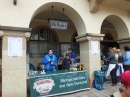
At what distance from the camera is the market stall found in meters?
3.62

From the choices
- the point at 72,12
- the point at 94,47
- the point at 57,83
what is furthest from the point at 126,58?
the point at 57,83

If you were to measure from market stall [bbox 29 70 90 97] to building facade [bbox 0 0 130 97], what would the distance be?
0.37 meters

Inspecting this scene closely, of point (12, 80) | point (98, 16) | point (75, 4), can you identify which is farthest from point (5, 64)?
point (98, 16)

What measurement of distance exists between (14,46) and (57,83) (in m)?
1.89

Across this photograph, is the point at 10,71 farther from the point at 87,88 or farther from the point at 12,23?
the point at 87,88

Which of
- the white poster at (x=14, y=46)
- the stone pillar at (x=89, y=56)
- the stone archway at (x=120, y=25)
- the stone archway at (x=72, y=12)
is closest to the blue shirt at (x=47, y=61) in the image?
the white poster at (x=14, y=46)

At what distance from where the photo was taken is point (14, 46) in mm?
3590

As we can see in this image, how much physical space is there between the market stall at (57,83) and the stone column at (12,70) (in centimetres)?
36

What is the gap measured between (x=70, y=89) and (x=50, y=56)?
1459 millimetres

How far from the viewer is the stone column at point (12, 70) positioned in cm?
343

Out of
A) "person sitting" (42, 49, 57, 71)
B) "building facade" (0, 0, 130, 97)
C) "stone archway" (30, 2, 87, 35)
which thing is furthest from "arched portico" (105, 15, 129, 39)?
"person sitting" (42, 49, 57, 71)

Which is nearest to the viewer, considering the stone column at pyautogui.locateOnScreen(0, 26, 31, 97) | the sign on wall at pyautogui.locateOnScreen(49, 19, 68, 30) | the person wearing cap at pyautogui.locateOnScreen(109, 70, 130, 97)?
the person wearing cap at pyautogui.locateOnScreen(109, 70, 130, 97)

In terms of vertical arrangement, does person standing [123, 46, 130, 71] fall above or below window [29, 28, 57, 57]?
below

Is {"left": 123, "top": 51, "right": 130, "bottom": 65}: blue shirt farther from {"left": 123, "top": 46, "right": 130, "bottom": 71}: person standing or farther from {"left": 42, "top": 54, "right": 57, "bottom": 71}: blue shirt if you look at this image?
{"left": 42, "top": 54, "right": 57, "bottom": 71}: blue shirt
